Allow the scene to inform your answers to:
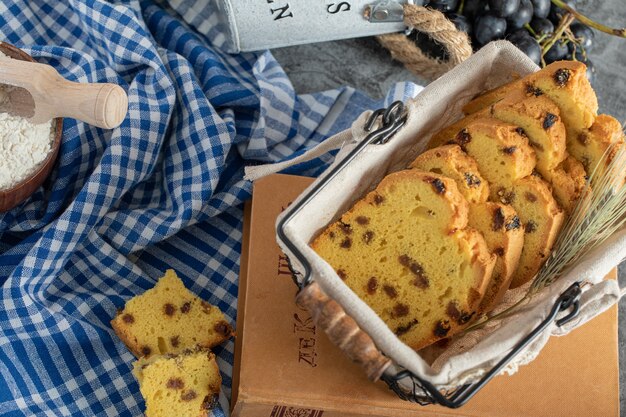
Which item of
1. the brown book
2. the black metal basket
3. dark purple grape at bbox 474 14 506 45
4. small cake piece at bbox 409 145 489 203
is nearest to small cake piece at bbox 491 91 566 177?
small cake piece at bbox 409 145 489 203

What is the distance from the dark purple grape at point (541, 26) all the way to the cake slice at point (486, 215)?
0.86m

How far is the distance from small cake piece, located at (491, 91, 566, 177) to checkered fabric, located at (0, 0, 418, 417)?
A: 0.68 metres

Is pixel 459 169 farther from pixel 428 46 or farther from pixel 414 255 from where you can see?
pixel 428 46

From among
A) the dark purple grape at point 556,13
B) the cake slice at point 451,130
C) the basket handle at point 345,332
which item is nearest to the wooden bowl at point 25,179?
the basket handle at point 345,332

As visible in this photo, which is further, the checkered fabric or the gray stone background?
the gray stone background

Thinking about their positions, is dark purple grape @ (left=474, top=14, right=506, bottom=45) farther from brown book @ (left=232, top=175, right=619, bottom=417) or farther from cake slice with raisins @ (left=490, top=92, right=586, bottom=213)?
brown book @ (left=232, top=175, right=619, bottom=417)

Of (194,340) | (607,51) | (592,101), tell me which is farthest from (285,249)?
(607,51)

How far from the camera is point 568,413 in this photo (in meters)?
1.83

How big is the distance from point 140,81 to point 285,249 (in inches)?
39.3

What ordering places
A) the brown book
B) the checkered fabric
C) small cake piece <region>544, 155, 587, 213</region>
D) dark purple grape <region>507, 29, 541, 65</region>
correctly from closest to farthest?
small cake piece <region>544, 155, 587, 213</region> < the brown book < the checkered fabric < dark purple grape <region>507, 29, 541, 65</region>

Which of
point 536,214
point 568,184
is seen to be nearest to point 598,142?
point 568,184

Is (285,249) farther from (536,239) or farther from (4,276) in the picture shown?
(4,276)

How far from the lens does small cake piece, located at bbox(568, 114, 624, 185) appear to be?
1.62 meters

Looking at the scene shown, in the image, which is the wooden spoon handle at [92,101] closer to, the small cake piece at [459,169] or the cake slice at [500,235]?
the small cake piece at [459,169]
